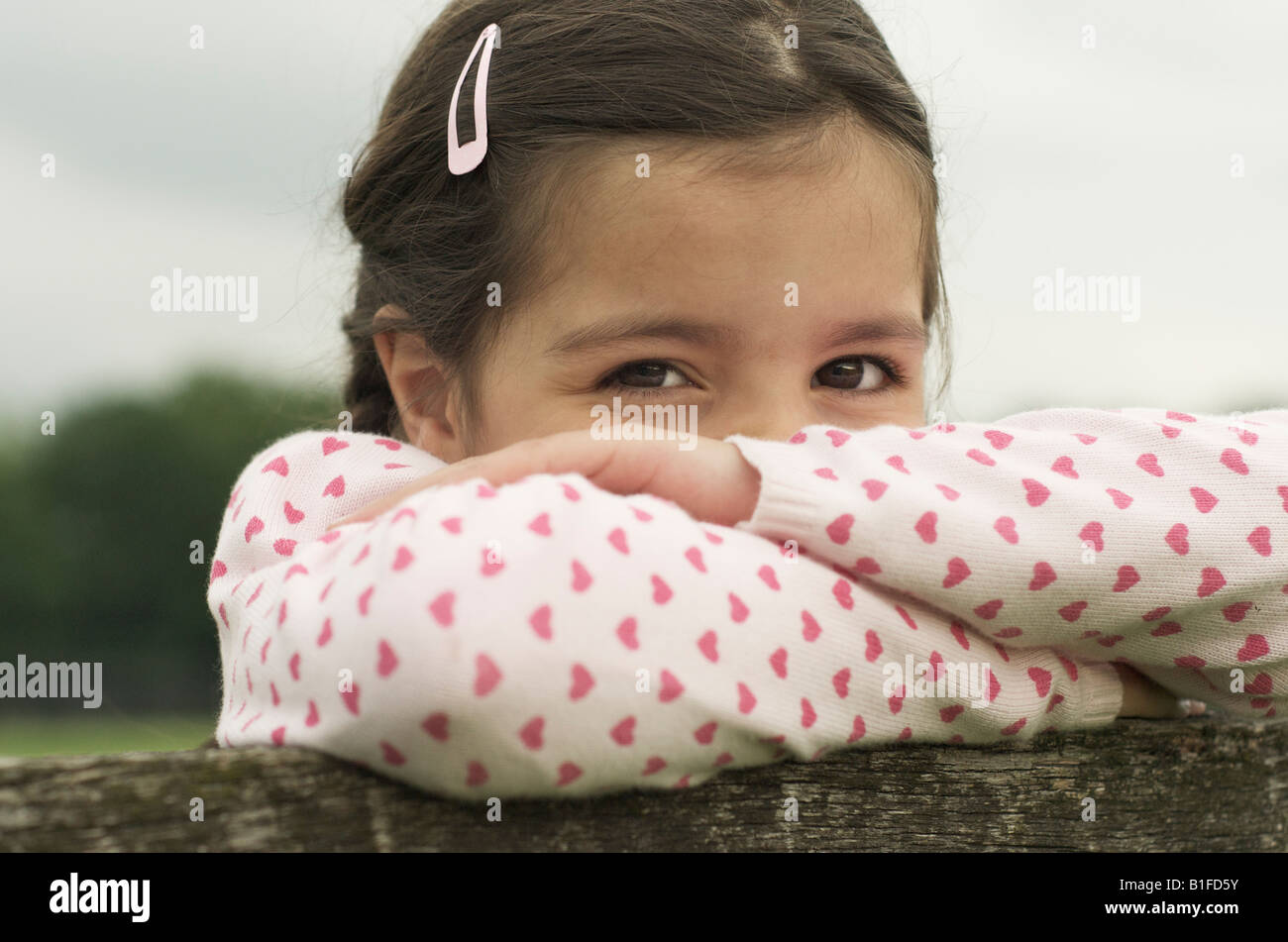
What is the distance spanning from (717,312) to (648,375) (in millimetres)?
170

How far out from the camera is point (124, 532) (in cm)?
4291

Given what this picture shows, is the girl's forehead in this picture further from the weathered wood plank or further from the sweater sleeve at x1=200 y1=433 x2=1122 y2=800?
the weathered wood plank

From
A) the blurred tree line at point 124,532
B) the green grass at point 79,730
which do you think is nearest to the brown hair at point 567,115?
the green grass at point 79,730

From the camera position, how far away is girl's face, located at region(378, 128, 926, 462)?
2.04 m

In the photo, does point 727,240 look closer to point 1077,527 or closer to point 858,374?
point 858,374

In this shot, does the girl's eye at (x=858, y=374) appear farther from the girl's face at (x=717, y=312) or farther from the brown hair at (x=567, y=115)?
the brown hair at (x=567, y=115)

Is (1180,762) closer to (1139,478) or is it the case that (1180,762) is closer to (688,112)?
(1139,478)

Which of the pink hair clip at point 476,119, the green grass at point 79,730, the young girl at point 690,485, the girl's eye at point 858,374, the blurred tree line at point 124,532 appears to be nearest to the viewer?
the young girl at point 690,485

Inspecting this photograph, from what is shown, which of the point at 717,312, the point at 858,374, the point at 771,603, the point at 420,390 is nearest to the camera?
the point at 771,603

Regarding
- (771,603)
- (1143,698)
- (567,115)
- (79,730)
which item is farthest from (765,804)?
(79,730)

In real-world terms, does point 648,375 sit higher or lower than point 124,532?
lower

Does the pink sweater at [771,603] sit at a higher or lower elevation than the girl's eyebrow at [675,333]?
lower

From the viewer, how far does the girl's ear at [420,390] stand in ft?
8.11

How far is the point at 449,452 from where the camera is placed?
2465mm
